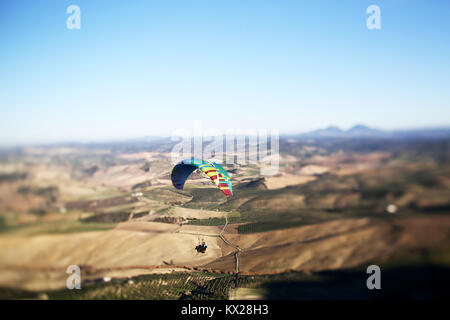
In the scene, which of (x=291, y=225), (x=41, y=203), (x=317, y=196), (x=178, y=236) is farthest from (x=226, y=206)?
(x=41, y=203)

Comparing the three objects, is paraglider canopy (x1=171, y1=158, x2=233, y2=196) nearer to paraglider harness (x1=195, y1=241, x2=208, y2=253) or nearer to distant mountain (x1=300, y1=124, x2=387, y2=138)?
paraglider harness (x1=195, y1=241, x2=208, y2=253)

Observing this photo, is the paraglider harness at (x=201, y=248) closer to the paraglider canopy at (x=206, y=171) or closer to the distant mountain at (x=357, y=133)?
the paraglider canopy at (x=206, y=171)

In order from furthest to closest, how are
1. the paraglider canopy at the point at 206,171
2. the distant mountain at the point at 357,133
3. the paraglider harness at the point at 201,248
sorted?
the paraglider canopy at the point at 206,171 → the paraglider harness at the point at 201,248 → the distant mountain at the point at 357,133

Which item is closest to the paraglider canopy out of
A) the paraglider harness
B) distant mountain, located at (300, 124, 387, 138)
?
the paraglider harness

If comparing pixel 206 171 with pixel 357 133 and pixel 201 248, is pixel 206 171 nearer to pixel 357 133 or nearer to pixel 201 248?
pixel 201 248

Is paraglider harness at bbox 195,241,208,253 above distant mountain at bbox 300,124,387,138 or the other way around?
the other way around

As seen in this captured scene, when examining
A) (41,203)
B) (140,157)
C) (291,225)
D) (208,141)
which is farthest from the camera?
(208,141)

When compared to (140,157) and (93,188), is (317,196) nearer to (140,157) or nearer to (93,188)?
(93,188)

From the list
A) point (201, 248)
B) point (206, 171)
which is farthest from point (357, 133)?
point (201, 248)

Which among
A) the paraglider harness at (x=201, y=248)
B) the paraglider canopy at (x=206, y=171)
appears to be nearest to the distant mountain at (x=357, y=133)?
the paraglider canopy at (x=206, y=171)

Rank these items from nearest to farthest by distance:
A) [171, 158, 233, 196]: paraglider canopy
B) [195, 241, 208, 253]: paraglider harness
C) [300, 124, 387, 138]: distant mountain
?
1. [300, 124, 387, 138]: distant mountain
2. [195, 241, 208, 253]: paraglider harness
3. [171, 158, 233, 196]: paraglider canopy
